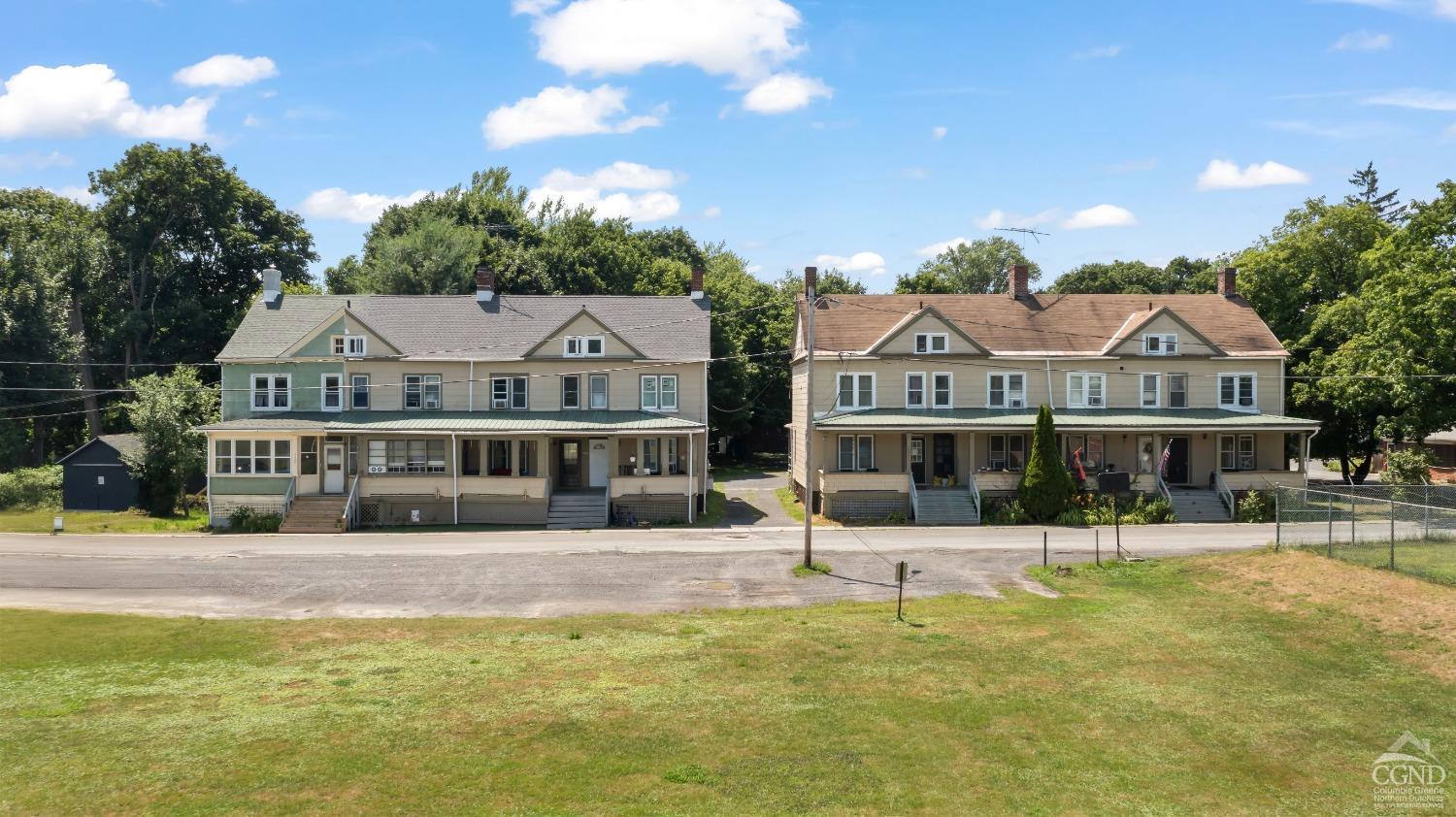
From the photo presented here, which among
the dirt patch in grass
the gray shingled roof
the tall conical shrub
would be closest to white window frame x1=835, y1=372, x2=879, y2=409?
the gray shingled roof

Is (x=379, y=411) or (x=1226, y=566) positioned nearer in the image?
(x=1226, y=566)

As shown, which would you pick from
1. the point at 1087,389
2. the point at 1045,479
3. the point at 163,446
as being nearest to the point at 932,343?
the point at 1087,389

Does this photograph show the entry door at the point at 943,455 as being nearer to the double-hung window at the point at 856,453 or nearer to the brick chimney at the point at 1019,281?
the double-hung window at the point at 856,453

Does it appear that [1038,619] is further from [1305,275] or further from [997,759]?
[1305,275]

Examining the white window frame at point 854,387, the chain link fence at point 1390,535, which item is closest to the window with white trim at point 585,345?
the white window frame at point 854,387

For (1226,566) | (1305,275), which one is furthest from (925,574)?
(1305,275)

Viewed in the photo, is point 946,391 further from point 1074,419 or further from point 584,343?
point 584,343

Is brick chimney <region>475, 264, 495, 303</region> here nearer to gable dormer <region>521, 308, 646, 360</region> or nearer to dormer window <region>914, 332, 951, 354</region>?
gable dormer <region>521, 308, 646, 360</region>
